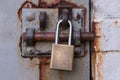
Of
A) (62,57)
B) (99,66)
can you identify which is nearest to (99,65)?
(99,66)

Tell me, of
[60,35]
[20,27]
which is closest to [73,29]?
[60,35]

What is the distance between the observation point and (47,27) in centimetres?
131

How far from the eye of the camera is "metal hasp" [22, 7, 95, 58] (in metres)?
1.28

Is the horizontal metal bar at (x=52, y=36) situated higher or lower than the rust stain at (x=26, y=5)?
Answer: lower

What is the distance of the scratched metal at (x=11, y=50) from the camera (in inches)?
51.9

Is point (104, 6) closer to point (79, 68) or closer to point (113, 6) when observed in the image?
point (113, 6)

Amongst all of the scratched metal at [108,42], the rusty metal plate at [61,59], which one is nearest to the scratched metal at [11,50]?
the rusty metal plate at [61,59]

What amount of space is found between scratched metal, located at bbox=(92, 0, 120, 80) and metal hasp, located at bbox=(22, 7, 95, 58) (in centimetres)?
5

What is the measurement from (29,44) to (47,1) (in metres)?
0.15

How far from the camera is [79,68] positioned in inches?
51.8

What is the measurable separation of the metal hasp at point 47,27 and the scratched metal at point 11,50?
1.1 inches

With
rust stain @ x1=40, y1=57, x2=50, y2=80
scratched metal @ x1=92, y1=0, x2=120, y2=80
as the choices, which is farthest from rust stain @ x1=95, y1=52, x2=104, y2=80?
rust stain @ x1=40, y1=57, x2=50, y2=80

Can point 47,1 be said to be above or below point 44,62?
above

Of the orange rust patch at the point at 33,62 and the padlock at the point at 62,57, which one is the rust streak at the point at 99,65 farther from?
the orange rust patch at the point at 33,62
